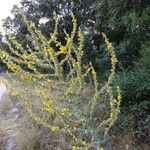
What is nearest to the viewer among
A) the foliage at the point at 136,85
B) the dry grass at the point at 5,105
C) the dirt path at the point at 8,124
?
the dirt path at the point at 8,124

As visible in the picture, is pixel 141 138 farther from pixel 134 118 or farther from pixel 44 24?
pixel 44 24

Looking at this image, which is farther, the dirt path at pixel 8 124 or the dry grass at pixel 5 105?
the dry grass at pixel 5 105

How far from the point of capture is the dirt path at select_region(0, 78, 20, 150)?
8.75 meters

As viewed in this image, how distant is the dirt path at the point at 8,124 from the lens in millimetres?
8753

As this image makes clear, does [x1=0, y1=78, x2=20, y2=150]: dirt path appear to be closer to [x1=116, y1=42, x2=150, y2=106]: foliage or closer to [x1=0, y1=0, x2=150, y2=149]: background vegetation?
[x1=0, y1=0, x2=150, y2=149]: background vegetation

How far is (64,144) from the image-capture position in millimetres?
8148

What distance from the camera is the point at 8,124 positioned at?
9.91m

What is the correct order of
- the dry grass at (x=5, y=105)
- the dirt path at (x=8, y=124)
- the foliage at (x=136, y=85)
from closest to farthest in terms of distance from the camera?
the dirt path at (x=8, y=124) → the foliage at (x=136, y=85) → the dry grass at (x=5, y=105)

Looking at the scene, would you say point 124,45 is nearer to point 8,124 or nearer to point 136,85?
point 136,85

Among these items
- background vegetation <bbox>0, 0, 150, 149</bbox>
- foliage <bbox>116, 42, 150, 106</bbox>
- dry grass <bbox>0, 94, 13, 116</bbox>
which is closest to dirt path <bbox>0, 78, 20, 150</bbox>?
dry grass <bbox>0, 94, 13, 116</bbox>

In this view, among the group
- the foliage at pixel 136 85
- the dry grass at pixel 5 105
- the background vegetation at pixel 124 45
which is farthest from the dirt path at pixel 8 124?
the foliage at pixel 136 85

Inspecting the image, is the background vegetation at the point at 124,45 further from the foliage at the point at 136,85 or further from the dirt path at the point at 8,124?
the dirt path at the point at 8,124

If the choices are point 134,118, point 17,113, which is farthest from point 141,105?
point 17,113

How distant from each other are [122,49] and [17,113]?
11.8 feet
